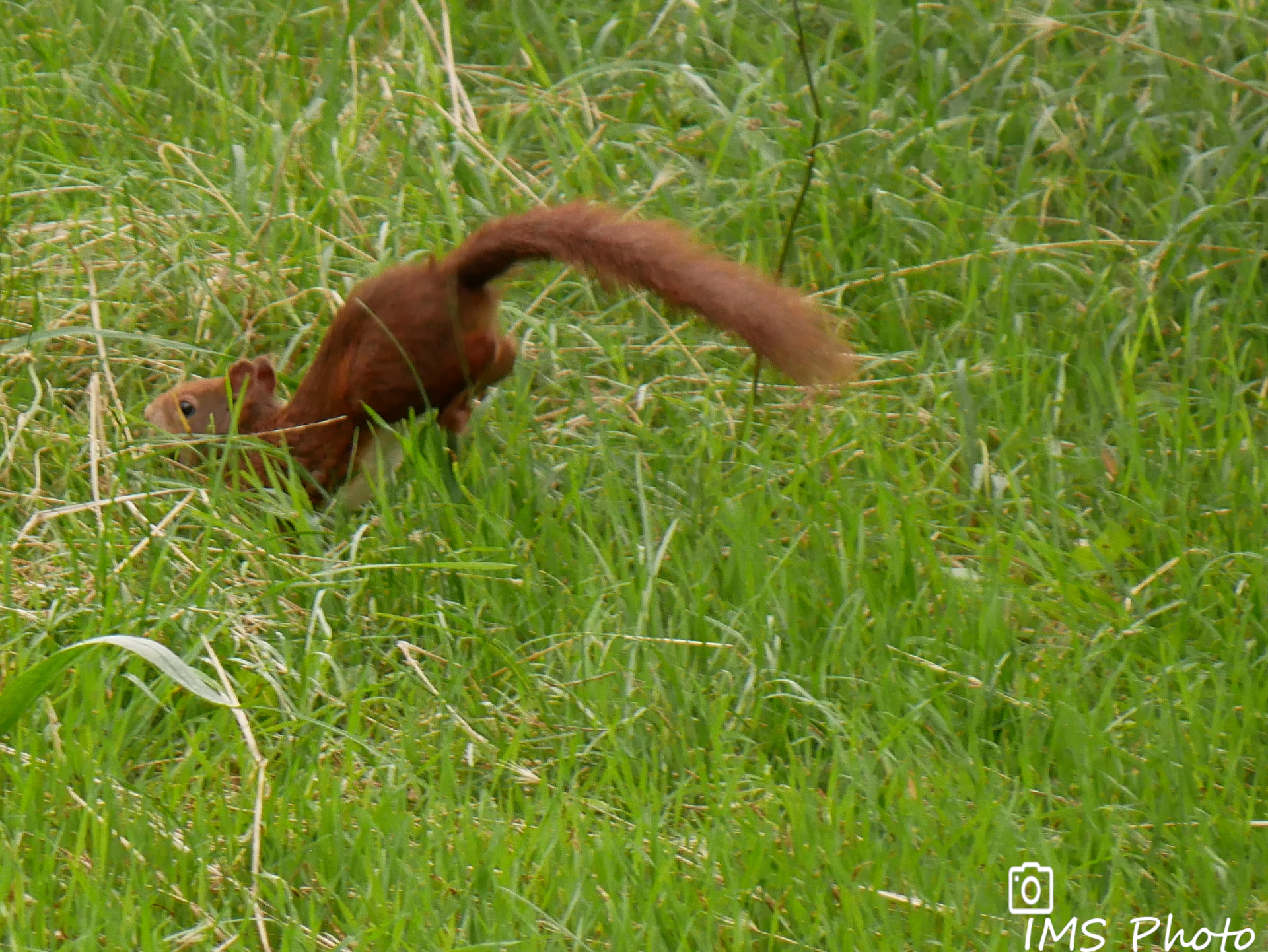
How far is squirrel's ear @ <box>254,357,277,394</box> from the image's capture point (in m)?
3.81

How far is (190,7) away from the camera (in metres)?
5.13

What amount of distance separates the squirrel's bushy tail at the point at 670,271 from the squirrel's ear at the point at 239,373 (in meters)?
0.49

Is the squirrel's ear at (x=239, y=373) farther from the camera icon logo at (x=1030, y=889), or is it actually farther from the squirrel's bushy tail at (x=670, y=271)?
the camera icon logo at (x=1030, y=889)

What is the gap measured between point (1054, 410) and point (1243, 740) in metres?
1.19

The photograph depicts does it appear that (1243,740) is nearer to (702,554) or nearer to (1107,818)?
(1107,818)

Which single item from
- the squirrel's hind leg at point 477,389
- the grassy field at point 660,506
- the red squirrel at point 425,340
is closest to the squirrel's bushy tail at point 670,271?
the red squirrel at point 425,340

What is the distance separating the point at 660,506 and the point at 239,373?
0.99 m

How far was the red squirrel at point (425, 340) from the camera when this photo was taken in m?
3.32

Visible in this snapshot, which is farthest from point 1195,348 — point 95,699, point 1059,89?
point 95,699

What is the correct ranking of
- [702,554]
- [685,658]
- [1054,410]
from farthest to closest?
[1054,410]
[702,554]
[685,658]

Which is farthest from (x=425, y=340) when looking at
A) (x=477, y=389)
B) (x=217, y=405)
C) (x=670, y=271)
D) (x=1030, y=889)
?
(x=1030, y=889)

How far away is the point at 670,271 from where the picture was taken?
10.7 ft

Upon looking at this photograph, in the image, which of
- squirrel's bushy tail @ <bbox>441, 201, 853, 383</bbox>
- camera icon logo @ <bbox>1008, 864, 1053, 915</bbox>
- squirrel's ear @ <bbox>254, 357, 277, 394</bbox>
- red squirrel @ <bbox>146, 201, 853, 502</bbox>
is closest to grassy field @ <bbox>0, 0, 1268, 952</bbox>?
camera icon logo @ <bbox>1008, 864, 1053, 915</bbox>

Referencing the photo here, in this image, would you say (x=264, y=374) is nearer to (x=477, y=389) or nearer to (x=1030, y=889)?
(x=477, y=389)
